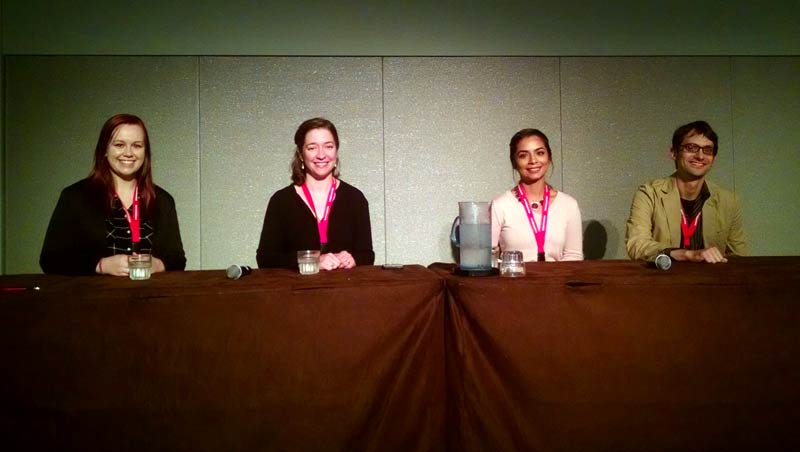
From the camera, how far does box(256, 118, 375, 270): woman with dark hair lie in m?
2.30

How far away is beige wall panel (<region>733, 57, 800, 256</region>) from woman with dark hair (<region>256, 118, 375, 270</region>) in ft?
9.41

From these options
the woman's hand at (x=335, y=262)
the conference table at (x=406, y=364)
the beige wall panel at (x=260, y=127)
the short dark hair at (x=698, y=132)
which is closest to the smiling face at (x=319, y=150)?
the woman's hand at (x=335, y=262)

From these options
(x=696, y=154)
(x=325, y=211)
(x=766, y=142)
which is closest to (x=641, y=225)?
(x=696, y=154)

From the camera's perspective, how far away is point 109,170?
2.07 meters

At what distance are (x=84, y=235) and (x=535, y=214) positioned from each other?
6.61 feet

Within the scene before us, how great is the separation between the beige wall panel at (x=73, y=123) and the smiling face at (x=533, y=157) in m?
2.10

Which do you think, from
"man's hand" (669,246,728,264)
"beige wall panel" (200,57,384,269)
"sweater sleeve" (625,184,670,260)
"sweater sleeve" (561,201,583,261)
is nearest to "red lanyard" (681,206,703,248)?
"sweater sleeve" (625,184,670,260)

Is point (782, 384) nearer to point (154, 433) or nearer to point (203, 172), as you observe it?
point (154, 433)

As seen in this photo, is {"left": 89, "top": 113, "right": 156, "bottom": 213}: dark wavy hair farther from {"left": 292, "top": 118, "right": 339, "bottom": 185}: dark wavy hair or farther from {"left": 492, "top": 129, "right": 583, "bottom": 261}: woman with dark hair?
{"left": 492, "top": 129, "right": 583, "bottom": 261}: woman with dark hair

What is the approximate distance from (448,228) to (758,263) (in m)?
1.92

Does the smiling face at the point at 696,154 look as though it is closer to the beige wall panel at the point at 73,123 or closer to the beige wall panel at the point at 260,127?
the beige wall panel at the point at 260,127

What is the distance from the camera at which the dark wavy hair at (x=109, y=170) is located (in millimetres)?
2037

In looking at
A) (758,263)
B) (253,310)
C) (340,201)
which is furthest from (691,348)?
(340,201)

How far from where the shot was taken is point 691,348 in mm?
1354
